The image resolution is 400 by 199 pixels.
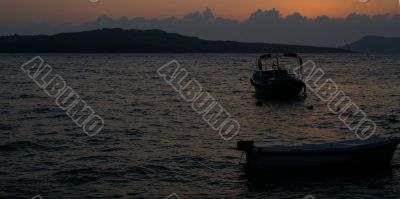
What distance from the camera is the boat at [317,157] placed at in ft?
63.7

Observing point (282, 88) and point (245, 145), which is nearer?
point (245, 145)

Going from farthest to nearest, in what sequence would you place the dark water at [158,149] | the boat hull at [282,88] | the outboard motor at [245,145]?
1. the boat hull at [282,88]
2. the outboard motor at [245,145]
3. the dark water at [158,149]

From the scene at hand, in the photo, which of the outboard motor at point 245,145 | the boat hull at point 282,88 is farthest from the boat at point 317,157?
the boat hull at point 282,88

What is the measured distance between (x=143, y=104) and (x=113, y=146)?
19.2 m

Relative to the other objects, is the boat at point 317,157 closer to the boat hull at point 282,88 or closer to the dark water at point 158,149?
the dark water at point 158,149

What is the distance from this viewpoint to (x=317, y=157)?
19.6 meters

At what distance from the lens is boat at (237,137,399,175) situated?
19.4m

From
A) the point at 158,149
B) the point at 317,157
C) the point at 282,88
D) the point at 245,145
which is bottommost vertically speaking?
the point at 158,149

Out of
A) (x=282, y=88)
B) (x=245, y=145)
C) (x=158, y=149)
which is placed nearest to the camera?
(x=245, y=145)

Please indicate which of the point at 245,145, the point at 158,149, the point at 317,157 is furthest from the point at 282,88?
the point at 245,145

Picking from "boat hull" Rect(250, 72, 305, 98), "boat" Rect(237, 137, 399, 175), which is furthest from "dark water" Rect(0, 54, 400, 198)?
"boat hull" Rect(250, 72, 305, 98)

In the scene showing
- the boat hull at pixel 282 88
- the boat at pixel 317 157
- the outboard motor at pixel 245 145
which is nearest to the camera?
the boat at pixel 317 157

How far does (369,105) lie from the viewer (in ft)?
142

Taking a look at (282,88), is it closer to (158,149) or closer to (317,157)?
(158,149)
